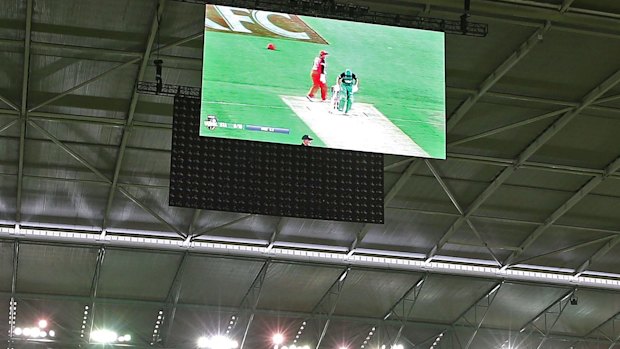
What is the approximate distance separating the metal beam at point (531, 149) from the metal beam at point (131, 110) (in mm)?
8834

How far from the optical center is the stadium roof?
20.2 meters

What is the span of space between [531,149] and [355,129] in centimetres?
837

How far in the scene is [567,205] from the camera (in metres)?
25.8

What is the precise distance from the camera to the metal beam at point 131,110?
1914 cm

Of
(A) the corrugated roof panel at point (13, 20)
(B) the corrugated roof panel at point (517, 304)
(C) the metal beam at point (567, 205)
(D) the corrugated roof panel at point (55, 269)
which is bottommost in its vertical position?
(D) the corrugated roof panel at point (55, 269)

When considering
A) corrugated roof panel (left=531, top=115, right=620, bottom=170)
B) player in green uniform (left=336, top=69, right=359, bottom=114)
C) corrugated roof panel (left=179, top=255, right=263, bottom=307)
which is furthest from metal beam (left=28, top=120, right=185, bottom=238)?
corrugated roof panel (left=531, top=115, right=620, bottom=170)

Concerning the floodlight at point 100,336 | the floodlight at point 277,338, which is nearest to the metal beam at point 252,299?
the floodlight at point 277,338

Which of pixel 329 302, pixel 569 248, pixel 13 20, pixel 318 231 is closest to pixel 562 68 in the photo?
pixel 569 248

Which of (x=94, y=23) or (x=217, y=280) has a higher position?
(x=94, y=23)

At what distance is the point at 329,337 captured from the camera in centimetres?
3078

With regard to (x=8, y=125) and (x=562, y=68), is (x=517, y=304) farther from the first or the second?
(x=8, y=125)

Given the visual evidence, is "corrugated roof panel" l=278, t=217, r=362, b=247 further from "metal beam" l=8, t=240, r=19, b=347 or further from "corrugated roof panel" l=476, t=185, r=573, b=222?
"metal beam" l=8, t=240, r=19, b=347

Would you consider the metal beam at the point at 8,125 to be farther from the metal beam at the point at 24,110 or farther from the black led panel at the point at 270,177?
the black led panel at the point at 270,177

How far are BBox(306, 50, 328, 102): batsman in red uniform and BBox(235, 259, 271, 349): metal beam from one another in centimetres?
1125
